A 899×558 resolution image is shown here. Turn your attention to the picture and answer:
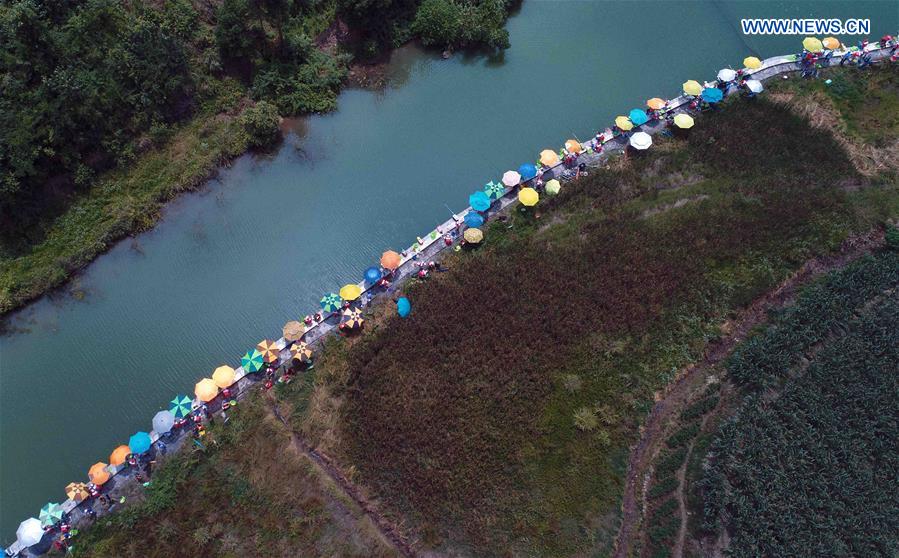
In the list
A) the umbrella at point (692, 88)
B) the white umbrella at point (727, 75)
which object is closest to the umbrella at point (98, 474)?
the umbrella at point (692, 88)

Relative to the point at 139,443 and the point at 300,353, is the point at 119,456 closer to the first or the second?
the point at 139,443

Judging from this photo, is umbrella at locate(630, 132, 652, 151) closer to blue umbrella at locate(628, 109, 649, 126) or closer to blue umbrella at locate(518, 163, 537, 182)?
blue umbrella at locate(628, 109, 649, 126)

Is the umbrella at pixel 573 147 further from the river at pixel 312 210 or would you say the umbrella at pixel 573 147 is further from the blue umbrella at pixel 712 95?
the blue umbrella at pixel 712 95

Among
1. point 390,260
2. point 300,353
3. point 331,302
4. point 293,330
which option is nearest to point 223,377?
point 300,353

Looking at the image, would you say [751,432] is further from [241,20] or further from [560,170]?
[241,20]

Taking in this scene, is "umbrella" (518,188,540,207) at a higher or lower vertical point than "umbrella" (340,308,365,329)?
lower

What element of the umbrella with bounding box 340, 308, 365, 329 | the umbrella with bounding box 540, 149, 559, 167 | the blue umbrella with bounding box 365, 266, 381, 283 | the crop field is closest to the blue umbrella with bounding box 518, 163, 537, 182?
the umbrella with bounding box 540, 149, 559, 167

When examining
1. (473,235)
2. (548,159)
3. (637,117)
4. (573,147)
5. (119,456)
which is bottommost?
(637,117)
